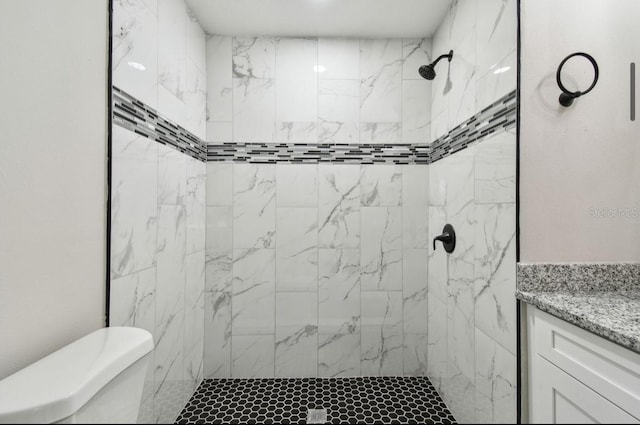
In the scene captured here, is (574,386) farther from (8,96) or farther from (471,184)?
(8,96)

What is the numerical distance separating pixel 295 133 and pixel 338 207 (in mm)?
551

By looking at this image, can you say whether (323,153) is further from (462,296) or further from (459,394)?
(459,394)

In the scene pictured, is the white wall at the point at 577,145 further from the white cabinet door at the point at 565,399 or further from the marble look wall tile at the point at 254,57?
the marble look wall tile at the point at 254,57

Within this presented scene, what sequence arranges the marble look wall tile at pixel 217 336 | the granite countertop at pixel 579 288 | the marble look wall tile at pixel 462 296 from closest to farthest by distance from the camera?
the granite countertop at pixel 579 288 → the marble look wall tile at pixel 462 296 → the marble look wall tile at pixel 217 336

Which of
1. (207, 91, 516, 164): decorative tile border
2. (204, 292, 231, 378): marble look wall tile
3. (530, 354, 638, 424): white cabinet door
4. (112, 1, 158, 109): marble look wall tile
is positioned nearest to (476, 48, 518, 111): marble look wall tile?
(207, 91, 516, 164): decorative tile border

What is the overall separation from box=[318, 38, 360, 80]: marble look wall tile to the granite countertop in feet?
4.96

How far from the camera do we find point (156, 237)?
52.2 inches

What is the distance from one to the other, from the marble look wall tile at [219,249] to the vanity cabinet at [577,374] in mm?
1572

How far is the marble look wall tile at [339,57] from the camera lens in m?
1.95

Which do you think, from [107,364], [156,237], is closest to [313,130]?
[156,237]

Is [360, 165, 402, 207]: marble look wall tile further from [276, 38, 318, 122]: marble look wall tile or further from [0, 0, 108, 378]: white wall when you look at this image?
[0, 0, 108, 378]: white wall

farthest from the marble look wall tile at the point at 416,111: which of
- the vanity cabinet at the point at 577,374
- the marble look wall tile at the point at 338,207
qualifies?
the vanity cabinet at the point at 577,374

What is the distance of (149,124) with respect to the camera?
1.27 metres

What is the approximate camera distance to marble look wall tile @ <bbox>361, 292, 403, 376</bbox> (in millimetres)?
1937
